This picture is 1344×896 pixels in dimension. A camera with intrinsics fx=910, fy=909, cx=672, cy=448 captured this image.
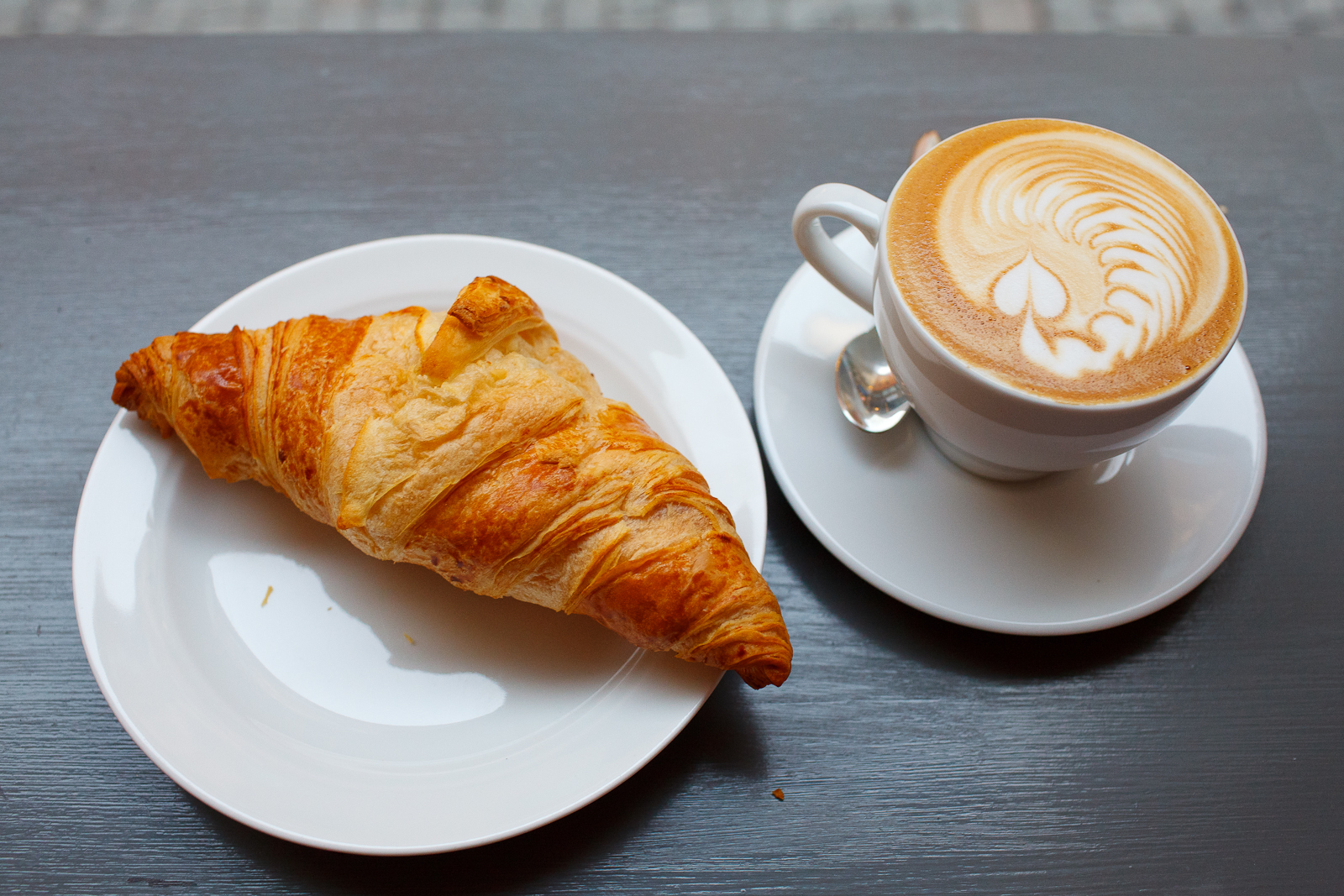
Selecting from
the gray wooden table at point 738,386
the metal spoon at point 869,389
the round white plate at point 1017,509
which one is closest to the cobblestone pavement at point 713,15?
the gray wooden table at point 738,386

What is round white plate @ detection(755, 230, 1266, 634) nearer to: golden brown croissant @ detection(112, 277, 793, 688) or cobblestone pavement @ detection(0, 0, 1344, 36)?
golden brown croissant @ detection(112, 277, 793, 688)

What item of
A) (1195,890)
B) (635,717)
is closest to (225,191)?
(635,717)

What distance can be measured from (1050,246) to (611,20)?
1.60 metres

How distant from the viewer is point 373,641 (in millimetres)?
1072

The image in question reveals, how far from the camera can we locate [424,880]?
1000 mm

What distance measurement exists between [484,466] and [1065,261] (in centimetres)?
68

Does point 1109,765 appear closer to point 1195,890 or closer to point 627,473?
point 1195,890

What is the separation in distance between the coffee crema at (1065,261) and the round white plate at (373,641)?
0.30 m

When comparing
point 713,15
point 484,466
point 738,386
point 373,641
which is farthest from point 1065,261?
point 713,15

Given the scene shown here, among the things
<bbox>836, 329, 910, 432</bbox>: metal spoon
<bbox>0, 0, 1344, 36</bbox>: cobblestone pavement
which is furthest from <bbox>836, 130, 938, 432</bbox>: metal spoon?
<bbox>0, 0, 1344, 36</bbox>: cobblestone pavement

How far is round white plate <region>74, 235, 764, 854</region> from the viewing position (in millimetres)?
937

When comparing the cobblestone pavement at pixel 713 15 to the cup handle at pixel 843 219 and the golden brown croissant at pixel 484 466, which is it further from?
the golden brown croissant at pixel 484 466

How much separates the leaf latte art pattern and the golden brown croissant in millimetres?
395

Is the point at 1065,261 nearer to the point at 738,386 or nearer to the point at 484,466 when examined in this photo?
the point at 738,386
